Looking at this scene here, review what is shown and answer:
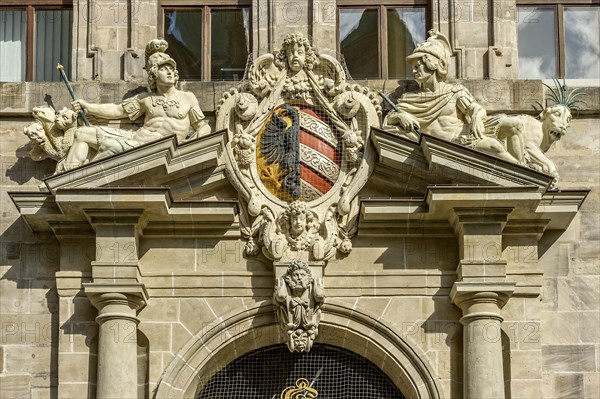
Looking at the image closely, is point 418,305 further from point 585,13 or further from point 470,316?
point 585,13

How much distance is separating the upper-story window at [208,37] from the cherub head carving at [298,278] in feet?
9.35

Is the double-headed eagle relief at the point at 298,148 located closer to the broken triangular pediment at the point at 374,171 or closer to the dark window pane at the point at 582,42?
the broken triangular pediment at the point at 374,171

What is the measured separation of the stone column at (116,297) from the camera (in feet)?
75.8

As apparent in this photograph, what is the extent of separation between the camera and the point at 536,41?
2550 cm

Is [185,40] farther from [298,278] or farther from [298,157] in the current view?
[298,278]

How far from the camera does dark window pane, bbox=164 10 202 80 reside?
25234 mm

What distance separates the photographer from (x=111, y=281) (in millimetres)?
23359

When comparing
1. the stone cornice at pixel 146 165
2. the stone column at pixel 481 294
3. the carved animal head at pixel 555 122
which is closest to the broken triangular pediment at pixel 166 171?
the stone cornice at pixel 146 165

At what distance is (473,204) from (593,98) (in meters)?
2.43

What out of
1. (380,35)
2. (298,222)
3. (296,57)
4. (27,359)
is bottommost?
(27,359)

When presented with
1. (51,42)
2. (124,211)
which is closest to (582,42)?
(124,211)

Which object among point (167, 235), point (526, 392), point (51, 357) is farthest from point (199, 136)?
point (526, 392)

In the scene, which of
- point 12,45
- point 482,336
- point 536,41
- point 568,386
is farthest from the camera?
point 12,45

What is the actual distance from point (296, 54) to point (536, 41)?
3141 mm
